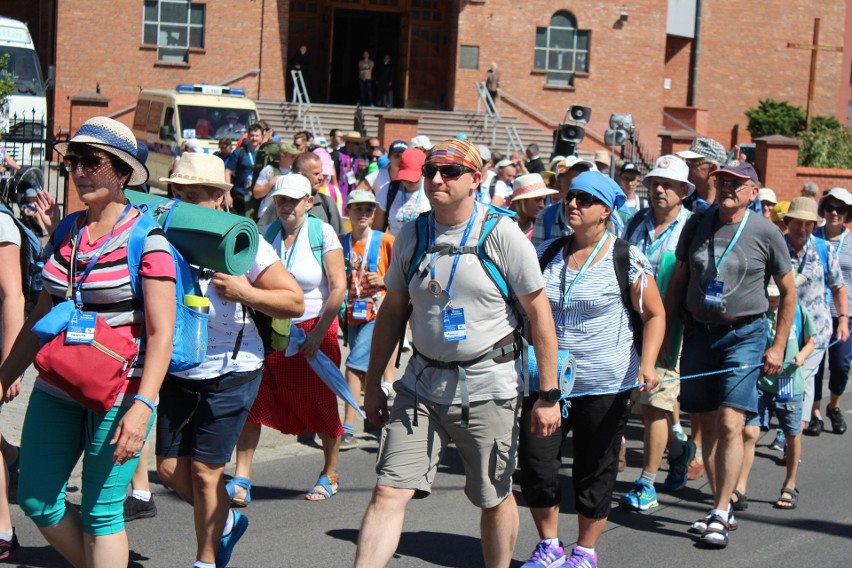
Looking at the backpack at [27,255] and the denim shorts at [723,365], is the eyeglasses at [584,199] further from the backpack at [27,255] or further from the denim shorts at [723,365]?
the backpack at [27,255]

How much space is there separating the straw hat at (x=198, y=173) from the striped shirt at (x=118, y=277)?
1.05 meters

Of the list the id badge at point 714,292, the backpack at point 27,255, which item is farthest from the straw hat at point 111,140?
the id badge at point 714,292

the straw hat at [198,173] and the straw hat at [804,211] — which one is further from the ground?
the straw hat at [198,173]

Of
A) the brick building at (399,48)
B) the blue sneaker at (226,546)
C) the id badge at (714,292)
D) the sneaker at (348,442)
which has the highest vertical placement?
the brick building at (399,48)

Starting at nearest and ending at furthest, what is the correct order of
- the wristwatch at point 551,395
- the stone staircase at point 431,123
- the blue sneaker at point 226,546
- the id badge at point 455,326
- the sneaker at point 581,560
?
1. the id badge at point 455,326
2. the wristwatch at point 551,395
3. the blue sneaker at point 226,546
4. the sneaker at point 581,560
5. the stone staircase at point 431,123

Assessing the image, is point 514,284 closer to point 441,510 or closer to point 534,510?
point 534,510

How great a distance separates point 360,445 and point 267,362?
1953 millimetres

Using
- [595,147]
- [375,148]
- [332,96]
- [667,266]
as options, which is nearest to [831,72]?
[595,147]

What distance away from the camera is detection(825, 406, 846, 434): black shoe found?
962cm

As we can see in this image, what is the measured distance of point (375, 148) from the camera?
21.5m

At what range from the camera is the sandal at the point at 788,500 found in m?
7.20

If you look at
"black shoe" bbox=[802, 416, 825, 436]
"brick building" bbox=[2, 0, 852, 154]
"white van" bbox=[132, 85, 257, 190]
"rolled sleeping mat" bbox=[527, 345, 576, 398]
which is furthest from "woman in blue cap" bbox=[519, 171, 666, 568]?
"brick building" bbox=[2, 0, 852, 154]

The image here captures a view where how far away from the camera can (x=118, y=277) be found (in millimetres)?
4176

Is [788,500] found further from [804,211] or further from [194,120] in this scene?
[194,120]
